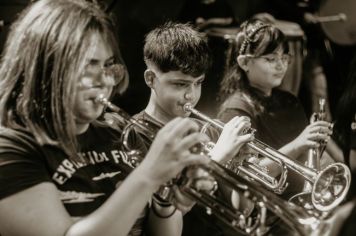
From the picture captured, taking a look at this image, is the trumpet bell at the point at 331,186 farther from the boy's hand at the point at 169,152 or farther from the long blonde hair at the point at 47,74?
the long blonde hair at the point at 47,74

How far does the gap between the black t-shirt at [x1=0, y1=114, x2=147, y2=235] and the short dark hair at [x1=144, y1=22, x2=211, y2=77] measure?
1.69 ft

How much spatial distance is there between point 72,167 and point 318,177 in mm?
995

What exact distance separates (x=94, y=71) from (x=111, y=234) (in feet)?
1.60

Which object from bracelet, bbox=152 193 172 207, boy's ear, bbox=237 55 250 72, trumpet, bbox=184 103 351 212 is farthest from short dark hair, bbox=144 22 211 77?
bracelet, bbox=152 193 172 207

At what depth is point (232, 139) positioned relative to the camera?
86.0 inches

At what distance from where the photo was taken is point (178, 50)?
2334mm

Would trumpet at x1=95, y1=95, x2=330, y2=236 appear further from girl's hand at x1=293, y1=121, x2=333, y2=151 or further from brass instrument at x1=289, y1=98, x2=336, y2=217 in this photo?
girl's hand at x1=293, y1=121, x2=333, y2=151

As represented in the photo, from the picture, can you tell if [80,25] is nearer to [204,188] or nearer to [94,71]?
[94,71]

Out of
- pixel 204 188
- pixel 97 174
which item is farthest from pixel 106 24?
pixel 204 188

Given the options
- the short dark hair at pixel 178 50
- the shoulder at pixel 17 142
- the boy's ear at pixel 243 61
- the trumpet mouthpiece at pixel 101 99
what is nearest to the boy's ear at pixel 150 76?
the short dark hair at pixel 178 50

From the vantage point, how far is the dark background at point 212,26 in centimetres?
317

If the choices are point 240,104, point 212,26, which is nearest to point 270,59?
point 240,104

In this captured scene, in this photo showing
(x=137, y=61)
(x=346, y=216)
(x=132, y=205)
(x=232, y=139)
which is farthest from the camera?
(x=137, y=61)

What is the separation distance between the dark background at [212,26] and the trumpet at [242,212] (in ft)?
4.44
